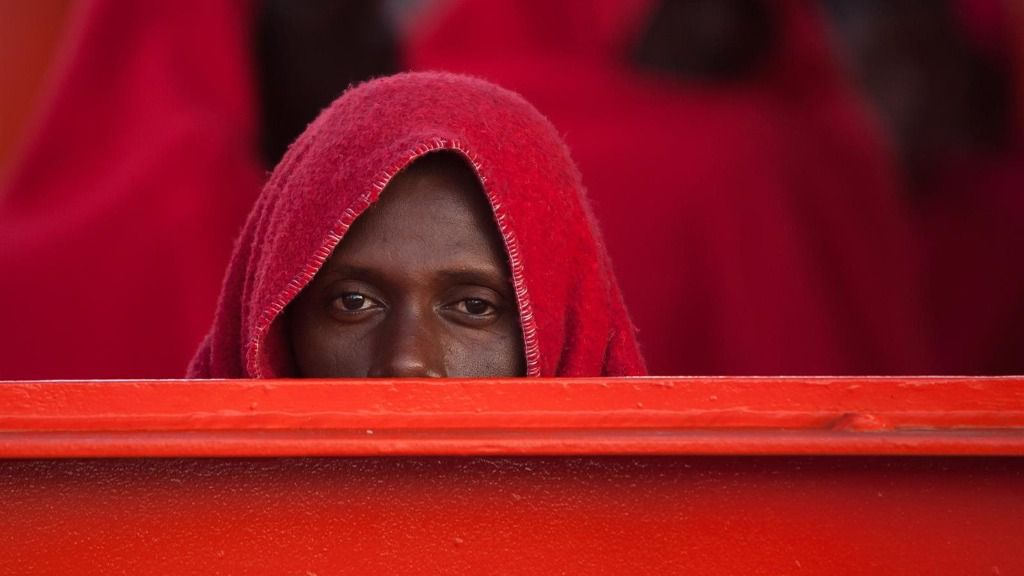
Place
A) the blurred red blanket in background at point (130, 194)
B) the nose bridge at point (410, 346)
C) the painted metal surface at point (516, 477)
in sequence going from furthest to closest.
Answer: the blurred red blanket in background at point (130, 194) → the nose bridge at point (410, 346) → the painted metal surface at point (516, 477)

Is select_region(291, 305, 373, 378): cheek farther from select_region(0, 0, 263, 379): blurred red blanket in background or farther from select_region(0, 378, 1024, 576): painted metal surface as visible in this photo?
select_region(0, 0, 263, 379): blurred red blanket in background

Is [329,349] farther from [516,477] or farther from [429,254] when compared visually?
[516,477]

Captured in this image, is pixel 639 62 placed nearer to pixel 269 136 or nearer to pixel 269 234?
pixel 269 136

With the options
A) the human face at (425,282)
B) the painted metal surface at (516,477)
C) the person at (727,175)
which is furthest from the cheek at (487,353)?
the person at (727,175)

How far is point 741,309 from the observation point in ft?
9.78

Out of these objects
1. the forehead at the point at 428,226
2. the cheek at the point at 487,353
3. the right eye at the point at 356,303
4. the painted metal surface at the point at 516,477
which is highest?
the forehead at the point at 428,226

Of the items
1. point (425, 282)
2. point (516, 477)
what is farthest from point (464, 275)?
point (516, 477)

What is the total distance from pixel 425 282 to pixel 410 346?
67 millimetres

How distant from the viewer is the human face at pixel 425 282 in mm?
1225

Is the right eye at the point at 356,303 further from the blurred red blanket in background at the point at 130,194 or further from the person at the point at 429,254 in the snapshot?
the blurred red blanket in background at the point at 130,194

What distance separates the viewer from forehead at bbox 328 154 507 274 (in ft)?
4.04

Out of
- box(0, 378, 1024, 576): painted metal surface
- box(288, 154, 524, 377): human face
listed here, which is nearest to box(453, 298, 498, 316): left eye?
box(288, 154, 524, 377): human face

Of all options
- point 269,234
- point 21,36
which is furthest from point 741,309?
point 21,36

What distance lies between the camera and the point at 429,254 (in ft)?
4.04
